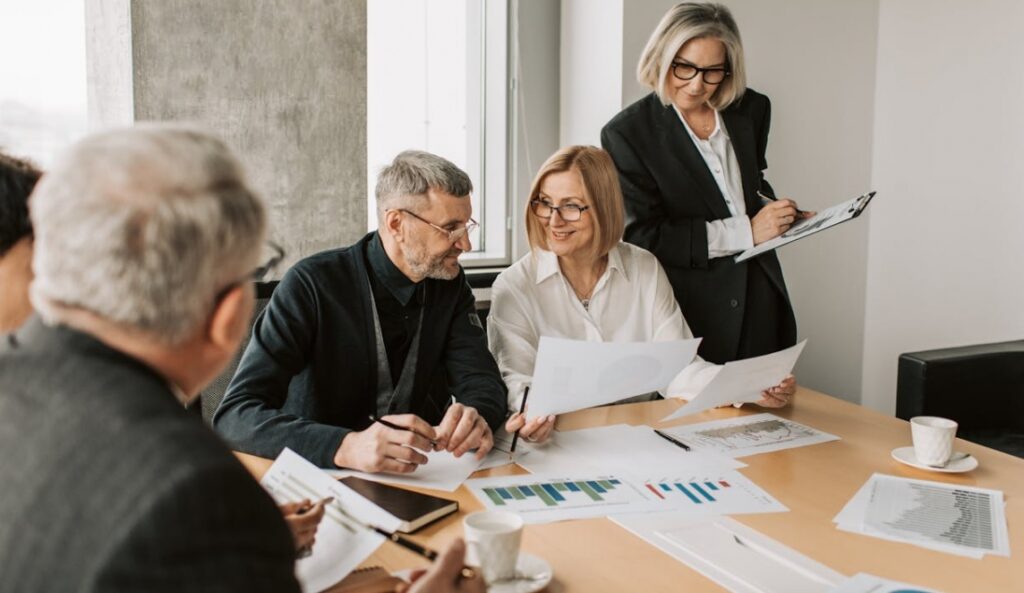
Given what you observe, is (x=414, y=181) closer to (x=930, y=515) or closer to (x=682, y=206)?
(x=682, y=206)

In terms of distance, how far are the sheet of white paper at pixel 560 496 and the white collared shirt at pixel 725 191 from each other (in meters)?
1.15

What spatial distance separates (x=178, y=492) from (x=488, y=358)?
1.44 m

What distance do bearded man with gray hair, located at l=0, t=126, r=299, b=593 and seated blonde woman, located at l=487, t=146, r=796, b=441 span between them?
1460mm

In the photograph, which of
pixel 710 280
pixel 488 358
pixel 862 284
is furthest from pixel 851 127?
pixel 488 358

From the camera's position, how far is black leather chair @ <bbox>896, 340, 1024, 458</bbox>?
2662 millimetres

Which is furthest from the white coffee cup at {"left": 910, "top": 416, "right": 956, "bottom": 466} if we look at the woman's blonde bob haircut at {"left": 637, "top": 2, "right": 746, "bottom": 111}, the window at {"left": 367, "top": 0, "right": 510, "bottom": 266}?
the window at {"left": 367, "top": 0, "right": 510, "bottom": 266}

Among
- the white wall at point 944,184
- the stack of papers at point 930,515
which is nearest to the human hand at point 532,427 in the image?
the stack of papers at point 930,515

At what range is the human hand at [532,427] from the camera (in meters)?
1.69

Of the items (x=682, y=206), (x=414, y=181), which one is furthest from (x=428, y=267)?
(x=682, y=206)

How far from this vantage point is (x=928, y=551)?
1271 millimetres

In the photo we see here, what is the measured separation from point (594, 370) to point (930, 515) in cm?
63

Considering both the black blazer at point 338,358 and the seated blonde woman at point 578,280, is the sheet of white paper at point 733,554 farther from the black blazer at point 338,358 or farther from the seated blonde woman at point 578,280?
the seated blonde woman at point 578,280

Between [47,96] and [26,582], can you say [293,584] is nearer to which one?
[26,582]

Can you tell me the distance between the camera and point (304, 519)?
1148mm
